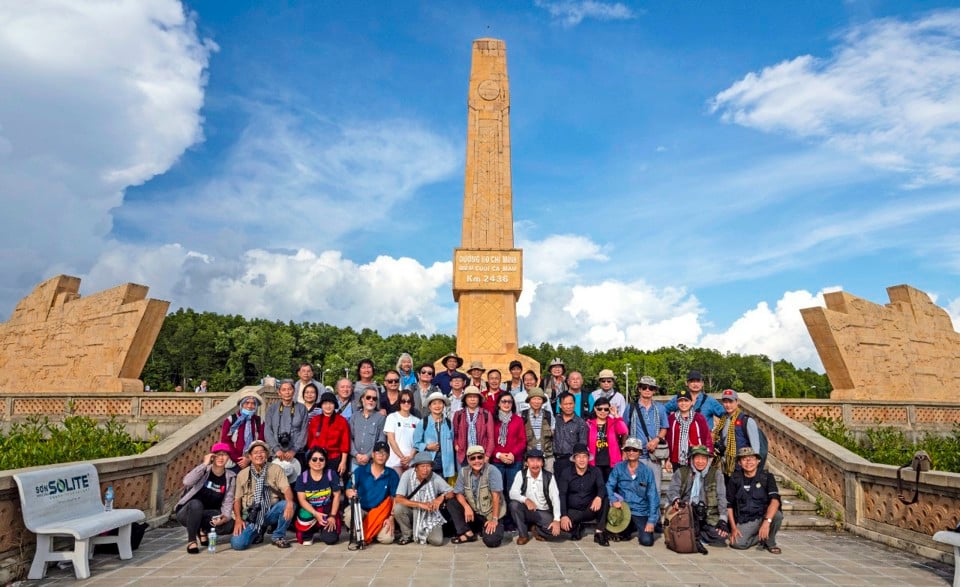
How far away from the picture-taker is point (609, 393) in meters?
7.22

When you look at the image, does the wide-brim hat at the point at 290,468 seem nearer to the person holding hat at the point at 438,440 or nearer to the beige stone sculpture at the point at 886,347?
the person holding hat at the point at 438,440

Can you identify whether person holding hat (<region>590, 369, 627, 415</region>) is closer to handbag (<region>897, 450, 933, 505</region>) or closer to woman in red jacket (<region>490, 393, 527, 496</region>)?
woman in red jacket (<region>490, 393, 527, 496</region>)

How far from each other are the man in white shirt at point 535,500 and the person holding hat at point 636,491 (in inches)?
23.7

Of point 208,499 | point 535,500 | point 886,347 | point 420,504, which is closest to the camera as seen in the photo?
point 208,499

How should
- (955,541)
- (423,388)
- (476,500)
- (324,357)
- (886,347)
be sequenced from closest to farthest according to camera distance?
(955,541)
(476,500)
(423,388)
(886,347)
(324,357)

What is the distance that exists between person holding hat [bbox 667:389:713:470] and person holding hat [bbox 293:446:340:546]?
3.51m

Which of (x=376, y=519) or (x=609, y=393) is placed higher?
(x=609, y=393)

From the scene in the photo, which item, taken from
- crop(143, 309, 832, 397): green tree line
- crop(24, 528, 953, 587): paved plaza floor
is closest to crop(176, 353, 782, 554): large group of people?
crop(24, 528, 953, 587): paved plaza floor

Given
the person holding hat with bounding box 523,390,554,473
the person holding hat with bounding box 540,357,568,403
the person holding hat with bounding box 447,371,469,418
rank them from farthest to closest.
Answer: the person holding hat with bounding box 540,357,568,403, the person holding hat with bounding box 447,371,469,418, the person holding hat with bounding box 523,390,554,473

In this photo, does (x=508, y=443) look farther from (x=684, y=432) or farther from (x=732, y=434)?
(x=732, y=434)

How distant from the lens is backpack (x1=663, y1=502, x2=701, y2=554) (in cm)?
597

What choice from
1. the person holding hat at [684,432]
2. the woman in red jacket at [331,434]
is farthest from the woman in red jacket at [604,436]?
the woman in red jacket at [331,434]

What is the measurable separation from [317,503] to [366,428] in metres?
0.89

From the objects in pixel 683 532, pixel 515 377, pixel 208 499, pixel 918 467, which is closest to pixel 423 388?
pixel 515 377
